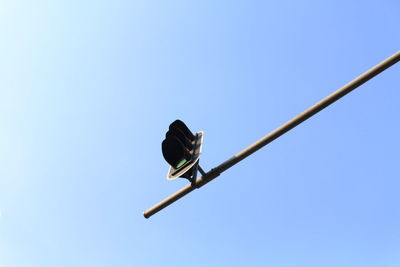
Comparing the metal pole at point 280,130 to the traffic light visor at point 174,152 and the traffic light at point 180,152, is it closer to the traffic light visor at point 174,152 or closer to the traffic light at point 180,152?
the traffic light at point 180,152

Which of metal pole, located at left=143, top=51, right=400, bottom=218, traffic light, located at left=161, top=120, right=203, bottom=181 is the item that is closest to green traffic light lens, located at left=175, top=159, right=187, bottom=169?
traffic light, located at left=161, top=120, right=203, bottom=181

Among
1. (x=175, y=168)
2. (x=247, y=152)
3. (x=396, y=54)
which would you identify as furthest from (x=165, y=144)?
(x=396, y=54)

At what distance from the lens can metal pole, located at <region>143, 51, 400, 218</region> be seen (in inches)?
167

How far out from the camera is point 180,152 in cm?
477

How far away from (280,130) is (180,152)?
53.9 inches

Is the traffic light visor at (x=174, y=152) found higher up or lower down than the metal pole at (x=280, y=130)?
higher up

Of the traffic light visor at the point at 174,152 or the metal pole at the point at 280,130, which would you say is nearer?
the metal pole at the point at 280,130

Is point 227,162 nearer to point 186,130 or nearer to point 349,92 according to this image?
point 186,130

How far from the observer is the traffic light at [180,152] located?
4715 millimetres

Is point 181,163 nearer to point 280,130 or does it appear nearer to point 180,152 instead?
point 180,152

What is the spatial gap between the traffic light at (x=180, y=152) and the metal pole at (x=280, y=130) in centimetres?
24

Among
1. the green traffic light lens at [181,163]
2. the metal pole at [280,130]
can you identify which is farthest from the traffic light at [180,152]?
the metal pole at [280,130]

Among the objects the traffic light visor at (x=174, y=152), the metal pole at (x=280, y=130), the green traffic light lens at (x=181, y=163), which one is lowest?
the metal pole at (x=280, y=130)

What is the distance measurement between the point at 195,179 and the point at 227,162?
503 mm
